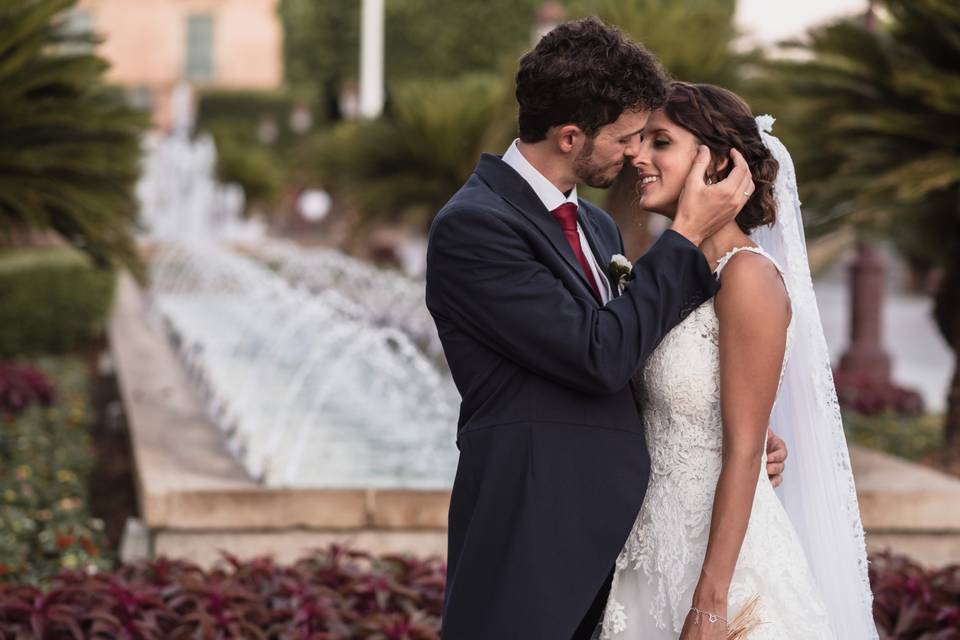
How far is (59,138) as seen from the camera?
6.55 meters

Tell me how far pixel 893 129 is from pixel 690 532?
14.9ft

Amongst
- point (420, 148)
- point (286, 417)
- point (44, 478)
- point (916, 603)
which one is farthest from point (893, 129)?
point (420, 148)

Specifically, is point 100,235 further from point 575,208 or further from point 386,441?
point 575,208

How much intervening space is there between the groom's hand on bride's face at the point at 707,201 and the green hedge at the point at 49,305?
11533mm

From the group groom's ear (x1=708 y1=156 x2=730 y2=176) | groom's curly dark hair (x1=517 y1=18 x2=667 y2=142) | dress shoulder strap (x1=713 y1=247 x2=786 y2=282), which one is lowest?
dress shoulder strap (x1=713 y1=247 x2=786 y2=282)

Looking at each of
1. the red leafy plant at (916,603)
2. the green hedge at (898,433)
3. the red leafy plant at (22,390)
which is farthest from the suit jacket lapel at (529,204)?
the red leafy plant at (22,390)

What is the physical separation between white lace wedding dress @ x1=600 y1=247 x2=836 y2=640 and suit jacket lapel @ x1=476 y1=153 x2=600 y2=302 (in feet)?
0.77

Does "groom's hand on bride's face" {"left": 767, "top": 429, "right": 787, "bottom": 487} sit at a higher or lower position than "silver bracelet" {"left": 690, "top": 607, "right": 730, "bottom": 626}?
higher

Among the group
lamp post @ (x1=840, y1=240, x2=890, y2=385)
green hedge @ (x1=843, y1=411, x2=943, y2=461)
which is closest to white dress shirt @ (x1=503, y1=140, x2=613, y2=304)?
green hedge @ (x1=843, y1=411, x2=943, y2=461)

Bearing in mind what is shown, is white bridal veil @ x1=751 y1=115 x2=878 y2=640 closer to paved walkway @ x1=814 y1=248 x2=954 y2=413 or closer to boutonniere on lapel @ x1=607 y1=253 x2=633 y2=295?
boutonniere on lapel @ x1=607 y1=253 x2=633 y2=295

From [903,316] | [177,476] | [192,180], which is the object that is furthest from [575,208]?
[192,180]

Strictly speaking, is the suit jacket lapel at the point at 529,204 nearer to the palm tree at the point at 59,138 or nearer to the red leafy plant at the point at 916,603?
the red leafy plant at the point at 916,603

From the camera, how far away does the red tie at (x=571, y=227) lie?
8.80ft

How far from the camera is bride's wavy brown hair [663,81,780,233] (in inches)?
106
